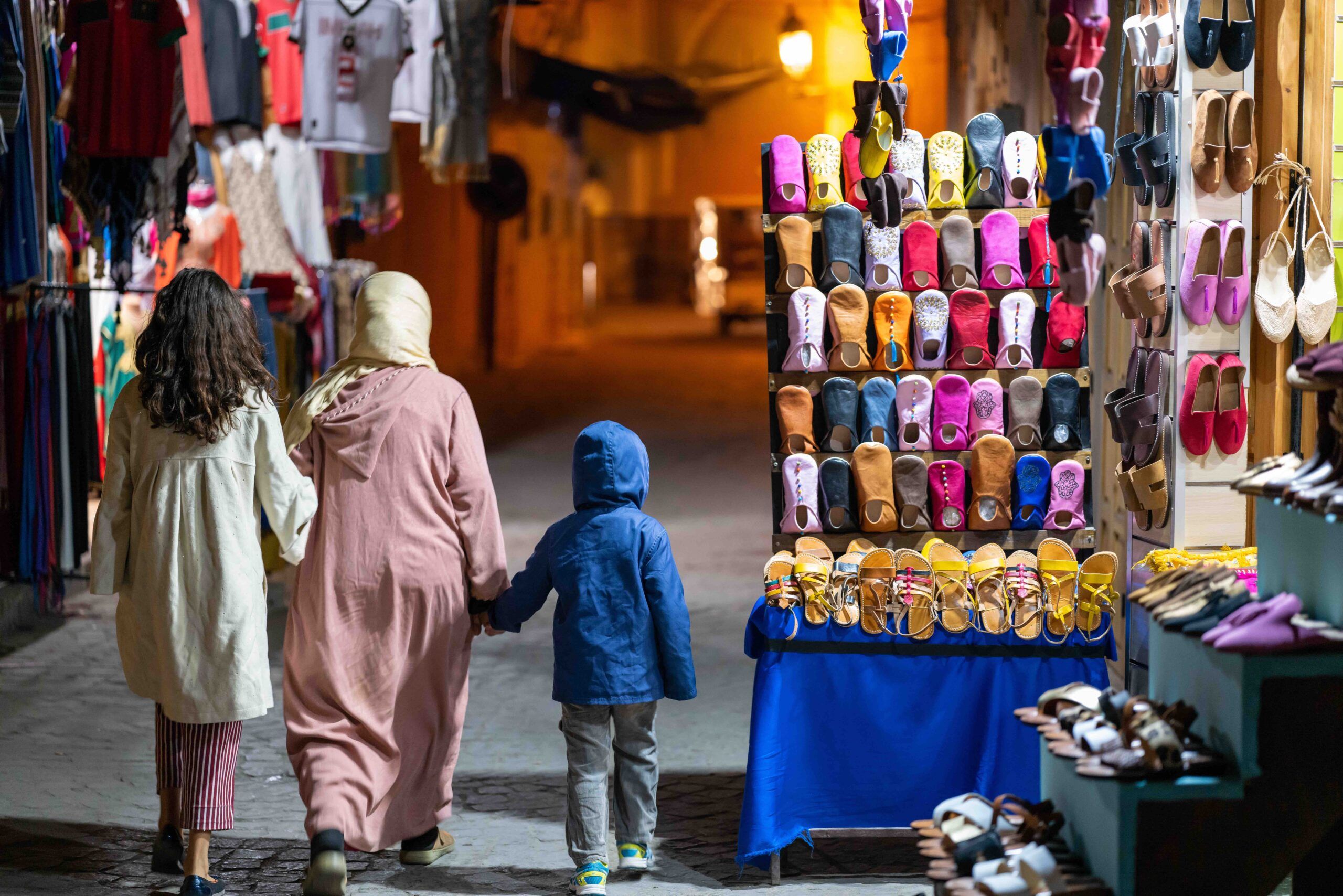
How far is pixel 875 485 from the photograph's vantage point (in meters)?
4.29

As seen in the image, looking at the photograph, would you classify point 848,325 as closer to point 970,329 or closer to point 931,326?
point 931,326

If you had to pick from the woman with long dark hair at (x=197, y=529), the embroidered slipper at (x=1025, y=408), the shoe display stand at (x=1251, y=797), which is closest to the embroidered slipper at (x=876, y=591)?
the embroidered slipper at (x=1025, y=408)

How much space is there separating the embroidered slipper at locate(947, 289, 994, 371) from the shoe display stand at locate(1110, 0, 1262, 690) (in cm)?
65

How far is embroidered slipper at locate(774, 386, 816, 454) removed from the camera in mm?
4320

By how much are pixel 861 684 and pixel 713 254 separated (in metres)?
32.2

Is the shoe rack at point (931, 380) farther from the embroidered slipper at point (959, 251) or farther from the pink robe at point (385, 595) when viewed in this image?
the pink robe at point (385, 595)

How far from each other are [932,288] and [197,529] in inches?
88.4

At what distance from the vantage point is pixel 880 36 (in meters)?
4.10

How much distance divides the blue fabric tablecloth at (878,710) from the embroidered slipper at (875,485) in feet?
1.47

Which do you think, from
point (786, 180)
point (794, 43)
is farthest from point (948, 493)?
point (794, 43)

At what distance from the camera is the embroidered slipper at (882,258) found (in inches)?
170

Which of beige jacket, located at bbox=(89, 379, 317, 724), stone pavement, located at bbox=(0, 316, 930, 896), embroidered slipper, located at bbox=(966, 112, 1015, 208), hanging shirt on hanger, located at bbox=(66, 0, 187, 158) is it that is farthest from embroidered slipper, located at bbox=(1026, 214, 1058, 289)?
hanging shirt on hanger, located at bbox=(66, 0, 187, 158)

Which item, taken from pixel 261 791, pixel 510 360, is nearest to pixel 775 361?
pixel 261 791

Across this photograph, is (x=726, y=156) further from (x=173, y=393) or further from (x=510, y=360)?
(x=173, y=393)
